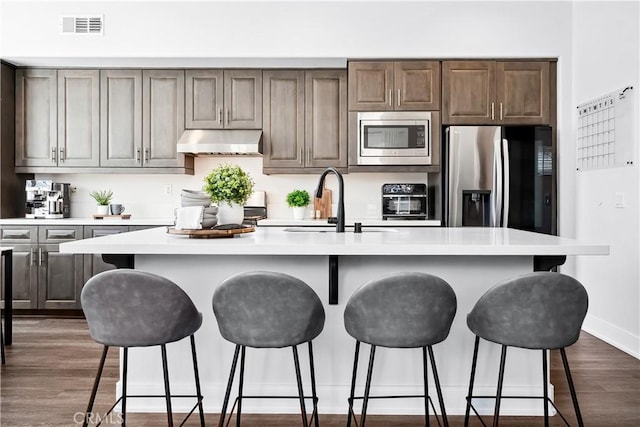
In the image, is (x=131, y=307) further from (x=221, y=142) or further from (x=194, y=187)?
(x=194, y=187)

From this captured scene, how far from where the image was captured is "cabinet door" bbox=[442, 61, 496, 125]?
14.1 ft

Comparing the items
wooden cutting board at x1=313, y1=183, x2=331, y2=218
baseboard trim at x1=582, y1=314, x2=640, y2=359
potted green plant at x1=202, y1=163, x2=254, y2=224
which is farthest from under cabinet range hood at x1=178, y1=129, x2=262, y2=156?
baseboard trim at x1=582, y1=314, x2=640, y2=359

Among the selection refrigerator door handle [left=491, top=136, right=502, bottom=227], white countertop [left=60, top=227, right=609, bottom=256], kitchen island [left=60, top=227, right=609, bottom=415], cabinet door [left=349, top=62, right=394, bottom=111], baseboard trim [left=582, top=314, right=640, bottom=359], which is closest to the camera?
white countertop [left=60, top=227, right=609, bottom=256]

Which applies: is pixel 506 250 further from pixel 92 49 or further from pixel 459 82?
pixel 92 49

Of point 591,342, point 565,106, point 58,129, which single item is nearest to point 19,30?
point 58,129

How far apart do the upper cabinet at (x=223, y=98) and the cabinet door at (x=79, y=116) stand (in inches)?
34.0

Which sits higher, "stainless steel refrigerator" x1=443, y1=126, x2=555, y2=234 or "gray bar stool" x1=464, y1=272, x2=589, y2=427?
"stainless steel refrigerator" x1=443, y1=126, x2=555, y2=234

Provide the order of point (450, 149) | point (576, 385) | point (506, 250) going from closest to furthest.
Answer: point (506, 250) < point (576, 385) < point (450, 149)

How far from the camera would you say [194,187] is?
490cm

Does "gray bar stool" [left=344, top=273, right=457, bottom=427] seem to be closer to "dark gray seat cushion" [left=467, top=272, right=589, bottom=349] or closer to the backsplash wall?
"dark gray seat cushion" [left=467, top=272, right=589, bottom=349]

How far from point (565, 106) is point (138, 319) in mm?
3923

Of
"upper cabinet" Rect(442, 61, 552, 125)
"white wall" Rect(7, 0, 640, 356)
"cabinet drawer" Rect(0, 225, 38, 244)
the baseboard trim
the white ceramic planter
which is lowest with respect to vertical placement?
the baseboard trim

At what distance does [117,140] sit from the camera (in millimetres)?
4543

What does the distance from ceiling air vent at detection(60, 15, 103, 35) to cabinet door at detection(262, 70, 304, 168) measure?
1492 millimetres
